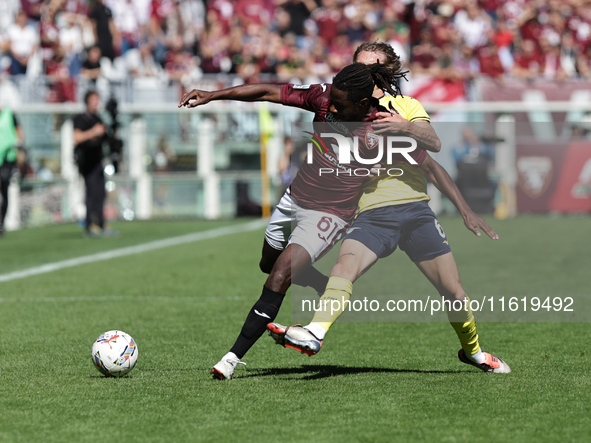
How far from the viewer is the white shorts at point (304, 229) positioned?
15.4ft

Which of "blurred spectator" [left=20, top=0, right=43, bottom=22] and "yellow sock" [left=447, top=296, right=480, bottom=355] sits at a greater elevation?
"blurred spectator" [left=20, top=0, right=43, bottom=22]

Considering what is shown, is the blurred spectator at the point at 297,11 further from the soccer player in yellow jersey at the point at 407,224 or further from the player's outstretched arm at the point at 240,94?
the player's outstretched arm at the point at 240,94

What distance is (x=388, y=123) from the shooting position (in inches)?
178

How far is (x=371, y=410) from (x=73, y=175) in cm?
1488

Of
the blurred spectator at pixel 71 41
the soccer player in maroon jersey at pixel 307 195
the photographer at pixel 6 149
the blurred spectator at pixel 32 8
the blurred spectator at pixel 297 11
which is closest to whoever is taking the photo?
the soccer player in maroon jersey at pixel 307 195

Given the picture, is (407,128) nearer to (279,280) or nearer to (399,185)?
(399,185)

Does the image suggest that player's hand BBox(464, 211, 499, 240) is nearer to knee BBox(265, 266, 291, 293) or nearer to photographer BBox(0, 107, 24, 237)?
knee BBox(265, 266, 291, 293)

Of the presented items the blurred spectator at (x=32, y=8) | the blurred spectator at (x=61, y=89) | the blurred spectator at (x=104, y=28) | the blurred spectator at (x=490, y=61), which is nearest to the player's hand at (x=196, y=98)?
the blurred spectator at (x=61, y=89)

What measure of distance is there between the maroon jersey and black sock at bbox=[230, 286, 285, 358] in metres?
0.56

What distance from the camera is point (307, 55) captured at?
19.0 metres

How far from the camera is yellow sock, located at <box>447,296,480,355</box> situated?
4816 mm

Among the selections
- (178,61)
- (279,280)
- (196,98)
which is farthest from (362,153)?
(178,61)

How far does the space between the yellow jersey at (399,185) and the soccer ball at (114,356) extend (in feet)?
5.19

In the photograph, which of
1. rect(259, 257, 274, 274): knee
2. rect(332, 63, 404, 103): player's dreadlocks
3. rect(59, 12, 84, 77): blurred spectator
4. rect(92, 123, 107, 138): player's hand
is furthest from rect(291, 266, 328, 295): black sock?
rect(59, 12, 84, 77): blurred spectator
